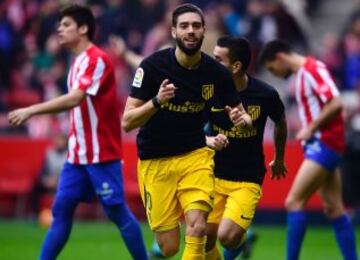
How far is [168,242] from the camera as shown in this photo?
1082 centimetres

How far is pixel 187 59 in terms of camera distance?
10617mm

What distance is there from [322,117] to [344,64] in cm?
779

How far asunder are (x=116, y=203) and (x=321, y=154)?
2.59m

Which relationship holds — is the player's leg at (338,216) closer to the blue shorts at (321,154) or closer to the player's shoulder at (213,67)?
the blue shorts at (321,154)

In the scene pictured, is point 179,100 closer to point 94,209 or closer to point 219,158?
point 219,158

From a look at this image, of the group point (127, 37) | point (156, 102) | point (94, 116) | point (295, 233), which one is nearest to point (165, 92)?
point (156, 102)

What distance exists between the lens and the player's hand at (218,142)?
1059 cm

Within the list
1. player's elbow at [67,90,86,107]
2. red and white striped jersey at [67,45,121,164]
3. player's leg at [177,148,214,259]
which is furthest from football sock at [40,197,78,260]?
player's leg at [177,148,214,259]

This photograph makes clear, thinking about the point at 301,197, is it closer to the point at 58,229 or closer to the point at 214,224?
the point at 214,224

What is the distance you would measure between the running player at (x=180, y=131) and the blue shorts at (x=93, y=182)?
118cm

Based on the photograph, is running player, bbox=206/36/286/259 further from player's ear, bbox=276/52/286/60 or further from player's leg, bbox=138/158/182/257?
player's ear, bbox=276/52/286/60

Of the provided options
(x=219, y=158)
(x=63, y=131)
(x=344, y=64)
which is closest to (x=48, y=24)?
(x=63, y=131)

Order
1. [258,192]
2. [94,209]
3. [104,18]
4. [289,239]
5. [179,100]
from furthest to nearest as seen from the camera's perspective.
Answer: [104,18] → [94,209] → [289,239] → [258,192] → [179,100]

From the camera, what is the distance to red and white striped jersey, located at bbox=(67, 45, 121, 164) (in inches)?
480
